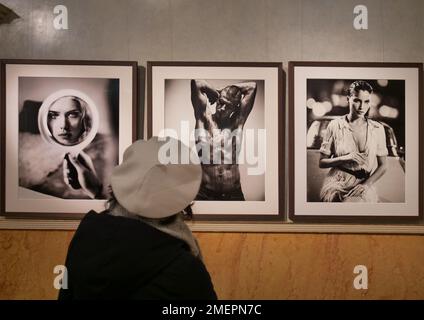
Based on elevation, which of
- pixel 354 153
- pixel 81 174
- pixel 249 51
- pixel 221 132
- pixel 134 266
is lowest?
pixel 134 266

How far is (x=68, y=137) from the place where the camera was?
81.1 inches

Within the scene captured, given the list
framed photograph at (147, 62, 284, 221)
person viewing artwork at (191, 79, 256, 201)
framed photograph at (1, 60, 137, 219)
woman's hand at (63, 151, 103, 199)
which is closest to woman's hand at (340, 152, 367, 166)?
framed photograph at (147, 62, 284, 221)

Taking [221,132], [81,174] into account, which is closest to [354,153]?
[221,132]

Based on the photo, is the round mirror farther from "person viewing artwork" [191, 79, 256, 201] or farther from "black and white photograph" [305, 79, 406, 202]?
"black and white photograph" [305, 79, 406, 202]

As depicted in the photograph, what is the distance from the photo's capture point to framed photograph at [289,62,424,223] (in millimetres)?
2082

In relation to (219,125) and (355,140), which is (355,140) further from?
(219,125)

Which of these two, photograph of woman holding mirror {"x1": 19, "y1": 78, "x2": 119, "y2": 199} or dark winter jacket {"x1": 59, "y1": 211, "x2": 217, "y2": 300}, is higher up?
photograph of woman holding mirror {"x1": 19, "y1": 78, "x2": 119, "y2": 199}

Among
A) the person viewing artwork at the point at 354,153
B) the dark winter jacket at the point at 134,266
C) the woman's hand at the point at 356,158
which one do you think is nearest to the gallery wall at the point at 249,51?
the person viewing artwork at the point at 354,153

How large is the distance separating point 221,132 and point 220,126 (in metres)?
0.03

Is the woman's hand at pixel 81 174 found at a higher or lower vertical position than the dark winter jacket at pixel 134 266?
higher

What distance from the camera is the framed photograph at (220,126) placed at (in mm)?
2064

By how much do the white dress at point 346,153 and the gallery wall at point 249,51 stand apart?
22 centimetres

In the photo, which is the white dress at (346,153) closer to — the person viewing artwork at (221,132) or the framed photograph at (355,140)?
the framed photograph at (355,140)

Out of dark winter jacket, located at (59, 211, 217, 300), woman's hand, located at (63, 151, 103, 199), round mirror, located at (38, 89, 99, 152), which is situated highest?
round mirror, located at (38, 89, 99, 152)
